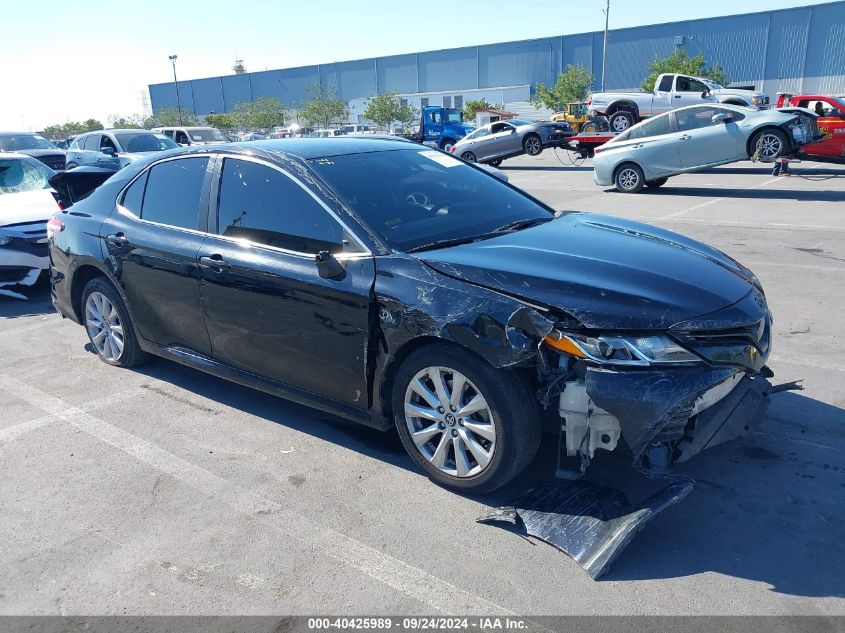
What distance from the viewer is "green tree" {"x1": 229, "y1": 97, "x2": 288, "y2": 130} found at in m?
65.8

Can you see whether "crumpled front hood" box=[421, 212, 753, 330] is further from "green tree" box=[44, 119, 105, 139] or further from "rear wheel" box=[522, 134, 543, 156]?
"green tree" box=[44, 119, 105, 139]

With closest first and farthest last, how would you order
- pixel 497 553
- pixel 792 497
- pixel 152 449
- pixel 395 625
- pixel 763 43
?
pixel 395 625
pixel 497 553
pixel 792 497
pixel 152 449
pixel 763 43

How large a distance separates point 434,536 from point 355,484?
0.65 m

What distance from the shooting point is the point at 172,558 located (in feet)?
10.3

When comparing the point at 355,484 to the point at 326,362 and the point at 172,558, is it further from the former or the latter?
the point at 172,558

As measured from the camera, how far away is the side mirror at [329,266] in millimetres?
3609

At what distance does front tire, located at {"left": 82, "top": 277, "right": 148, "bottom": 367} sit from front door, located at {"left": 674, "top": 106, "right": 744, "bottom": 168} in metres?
13.0

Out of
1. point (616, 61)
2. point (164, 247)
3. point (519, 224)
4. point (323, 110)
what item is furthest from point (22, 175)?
point (323, 110)

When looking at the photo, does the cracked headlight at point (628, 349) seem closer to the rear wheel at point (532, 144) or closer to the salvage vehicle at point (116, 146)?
the salvage vehicle at point (116, 146)

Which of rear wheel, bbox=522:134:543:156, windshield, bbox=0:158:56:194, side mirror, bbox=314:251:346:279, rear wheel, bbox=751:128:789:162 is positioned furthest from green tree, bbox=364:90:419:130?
side mirror, bbox=314:251:346:279

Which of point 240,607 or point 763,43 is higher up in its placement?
point 763,43

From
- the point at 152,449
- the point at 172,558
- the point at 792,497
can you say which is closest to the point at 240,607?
the point at 172,558

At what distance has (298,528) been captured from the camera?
3320mm

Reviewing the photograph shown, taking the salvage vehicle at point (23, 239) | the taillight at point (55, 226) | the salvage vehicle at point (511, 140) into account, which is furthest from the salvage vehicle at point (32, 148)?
the taillight at point (55, 226)
